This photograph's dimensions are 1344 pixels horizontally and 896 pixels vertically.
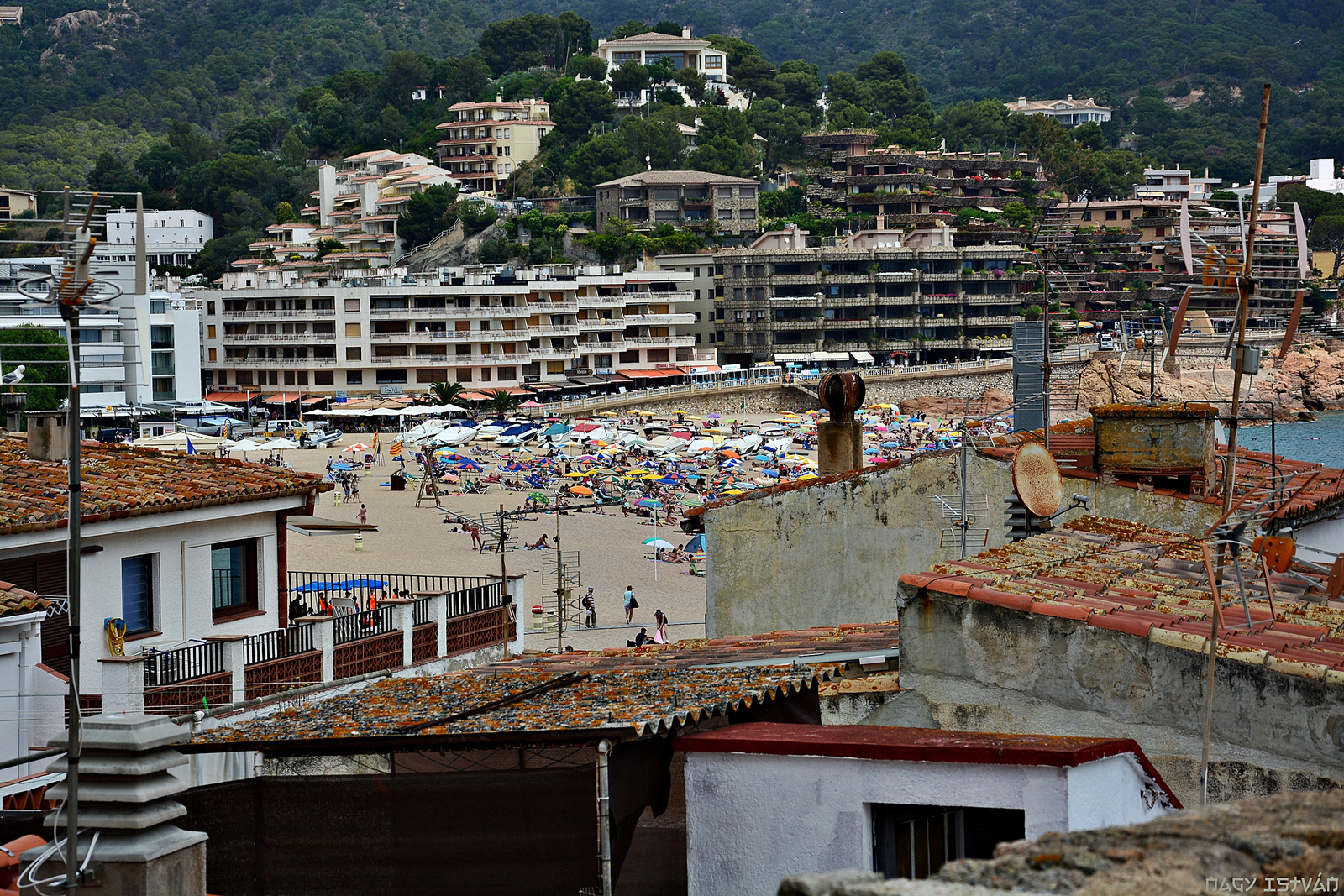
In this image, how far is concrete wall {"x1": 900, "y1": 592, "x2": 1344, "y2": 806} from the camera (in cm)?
632

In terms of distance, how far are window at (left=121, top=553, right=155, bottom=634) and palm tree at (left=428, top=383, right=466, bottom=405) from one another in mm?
68033

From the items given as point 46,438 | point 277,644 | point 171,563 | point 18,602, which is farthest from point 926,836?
point 46,438

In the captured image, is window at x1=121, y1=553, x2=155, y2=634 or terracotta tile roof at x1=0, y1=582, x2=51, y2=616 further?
window at x1=121, y1=553, x2=155, y2=634

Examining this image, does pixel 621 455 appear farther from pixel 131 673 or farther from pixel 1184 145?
pixel 1184 145

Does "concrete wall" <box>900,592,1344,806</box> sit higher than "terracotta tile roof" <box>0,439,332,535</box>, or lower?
lower

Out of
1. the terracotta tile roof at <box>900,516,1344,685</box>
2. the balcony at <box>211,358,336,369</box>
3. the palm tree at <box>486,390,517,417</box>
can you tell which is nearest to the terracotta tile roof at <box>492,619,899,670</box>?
the terracotta tile roof at <box>900,516,1344,685</box>

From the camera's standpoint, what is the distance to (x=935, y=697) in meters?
7.61

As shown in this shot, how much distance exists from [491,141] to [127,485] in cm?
12941

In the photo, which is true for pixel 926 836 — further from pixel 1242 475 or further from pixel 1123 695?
pixel 1242 475

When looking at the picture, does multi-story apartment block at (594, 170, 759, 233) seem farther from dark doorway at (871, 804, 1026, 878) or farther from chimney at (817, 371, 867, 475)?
dark doorway at (871, 804, 1026, 878)

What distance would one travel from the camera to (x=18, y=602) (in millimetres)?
9977

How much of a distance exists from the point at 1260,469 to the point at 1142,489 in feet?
7.40

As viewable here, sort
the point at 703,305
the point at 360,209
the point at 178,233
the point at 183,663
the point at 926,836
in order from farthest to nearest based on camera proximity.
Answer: the point at 178,233 < the point at 360,209 < the point at 703,305 < the point at 183,663 < the point at 926,836

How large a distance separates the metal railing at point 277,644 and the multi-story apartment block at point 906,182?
101233 mm
